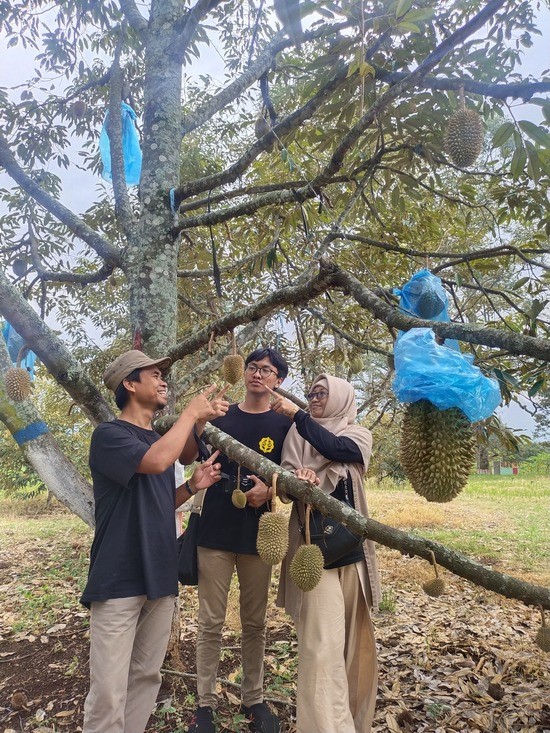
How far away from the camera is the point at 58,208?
3.48 metres

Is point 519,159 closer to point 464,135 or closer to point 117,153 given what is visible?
point 464,135

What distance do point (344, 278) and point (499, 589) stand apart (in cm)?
118

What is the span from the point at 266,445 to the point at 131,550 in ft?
3.04

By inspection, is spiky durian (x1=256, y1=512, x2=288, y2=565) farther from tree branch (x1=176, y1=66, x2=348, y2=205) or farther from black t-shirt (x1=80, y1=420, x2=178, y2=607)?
tree branch (x1=176, y1=66, x2=348, y2=205)

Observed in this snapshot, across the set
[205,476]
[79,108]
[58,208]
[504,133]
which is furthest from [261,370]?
[79,108]

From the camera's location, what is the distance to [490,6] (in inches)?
77.8

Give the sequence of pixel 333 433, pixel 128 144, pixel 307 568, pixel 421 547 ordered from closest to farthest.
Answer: pixel 421 547
pixel 307 568
pixel 333 433
pixel 128 144

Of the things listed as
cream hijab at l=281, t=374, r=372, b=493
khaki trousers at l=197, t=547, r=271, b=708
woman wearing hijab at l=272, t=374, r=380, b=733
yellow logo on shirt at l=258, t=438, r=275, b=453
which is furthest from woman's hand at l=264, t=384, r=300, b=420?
khaki trousers at l=197, t=547, r=271, b=708

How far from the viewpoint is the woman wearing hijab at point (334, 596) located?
2170mm

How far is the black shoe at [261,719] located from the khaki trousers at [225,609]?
0.11ft

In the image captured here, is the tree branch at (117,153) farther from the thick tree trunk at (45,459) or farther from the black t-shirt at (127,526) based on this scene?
the black t-shirt at (127,526)

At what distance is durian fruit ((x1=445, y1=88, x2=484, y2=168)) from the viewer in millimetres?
2598

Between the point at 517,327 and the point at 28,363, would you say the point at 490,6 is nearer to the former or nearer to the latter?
the point at 517,327

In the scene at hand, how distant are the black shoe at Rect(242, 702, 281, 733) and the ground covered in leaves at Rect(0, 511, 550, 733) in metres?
0.05
